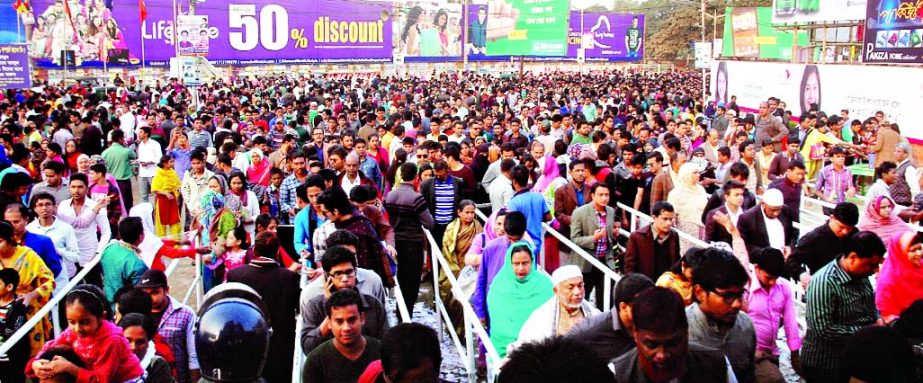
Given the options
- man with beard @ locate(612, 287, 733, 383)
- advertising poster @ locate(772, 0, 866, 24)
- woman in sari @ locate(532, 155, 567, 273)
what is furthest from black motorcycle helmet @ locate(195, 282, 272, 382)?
advertising poster @ locate(772, 0, 866, 24)

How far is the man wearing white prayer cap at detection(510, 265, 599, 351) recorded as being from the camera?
4812mm

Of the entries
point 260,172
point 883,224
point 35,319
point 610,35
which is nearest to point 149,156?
point 260,172

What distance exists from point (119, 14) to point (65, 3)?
6.91 m

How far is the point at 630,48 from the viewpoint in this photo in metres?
66.7

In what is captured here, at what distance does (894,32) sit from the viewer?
23.8 meters

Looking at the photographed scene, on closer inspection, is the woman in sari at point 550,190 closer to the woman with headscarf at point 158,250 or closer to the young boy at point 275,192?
the young boy at point 275,192

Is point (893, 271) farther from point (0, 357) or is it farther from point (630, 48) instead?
point (630, 48)

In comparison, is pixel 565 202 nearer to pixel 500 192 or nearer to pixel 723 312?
pixel 500 192

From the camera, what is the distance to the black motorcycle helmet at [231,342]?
2.81m

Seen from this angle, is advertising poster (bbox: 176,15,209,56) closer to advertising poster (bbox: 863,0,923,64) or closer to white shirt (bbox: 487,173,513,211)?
white shirt (bbox: 487,173,513,211)

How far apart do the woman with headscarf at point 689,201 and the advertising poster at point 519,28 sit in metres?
41.5

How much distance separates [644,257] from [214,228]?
12.3 ft

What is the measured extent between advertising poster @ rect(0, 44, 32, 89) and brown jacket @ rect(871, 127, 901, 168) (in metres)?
13.7

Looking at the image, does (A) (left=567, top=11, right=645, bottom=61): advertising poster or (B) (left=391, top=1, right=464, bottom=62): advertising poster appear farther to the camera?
(A) (left=567, top=11, right=645, bottom=61): advertising poster
